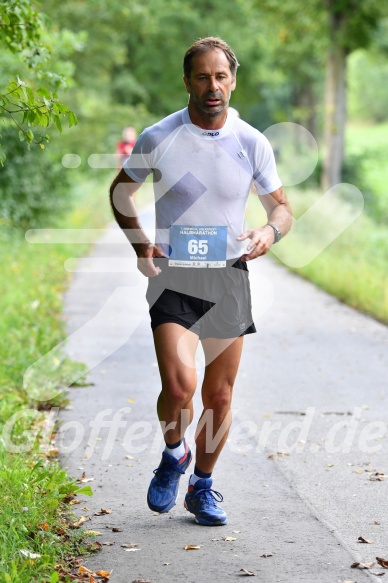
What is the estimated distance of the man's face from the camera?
4.71 meters

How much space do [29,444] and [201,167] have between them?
7.68ft

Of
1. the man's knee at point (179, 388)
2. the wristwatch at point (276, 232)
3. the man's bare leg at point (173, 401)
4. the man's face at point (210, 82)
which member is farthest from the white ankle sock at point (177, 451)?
the man's face at point (210, 82)

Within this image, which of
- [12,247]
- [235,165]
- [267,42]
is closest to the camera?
[235,165]

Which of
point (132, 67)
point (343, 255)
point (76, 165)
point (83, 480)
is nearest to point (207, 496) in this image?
point (83, 480)

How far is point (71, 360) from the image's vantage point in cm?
931

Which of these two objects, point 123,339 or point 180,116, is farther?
point 123,339

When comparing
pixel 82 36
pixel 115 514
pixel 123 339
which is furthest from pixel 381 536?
pixel 82 36

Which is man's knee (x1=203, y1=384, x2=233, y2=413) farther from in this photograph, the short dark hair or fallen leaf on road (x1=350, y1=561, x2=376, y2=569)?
the short dark hair

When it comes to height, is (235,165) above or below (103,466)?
above

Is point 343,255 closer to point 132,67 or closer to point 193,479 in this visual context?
point 193,479

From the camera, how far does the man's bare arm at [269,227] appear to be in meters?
4.66

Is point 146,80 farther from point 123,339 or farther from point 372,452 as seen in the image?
point 372,452

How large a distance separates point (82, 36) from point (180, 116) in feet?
38.7

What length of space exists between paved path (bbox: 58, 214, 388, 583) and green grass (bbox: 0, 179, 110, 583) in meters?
0.19
